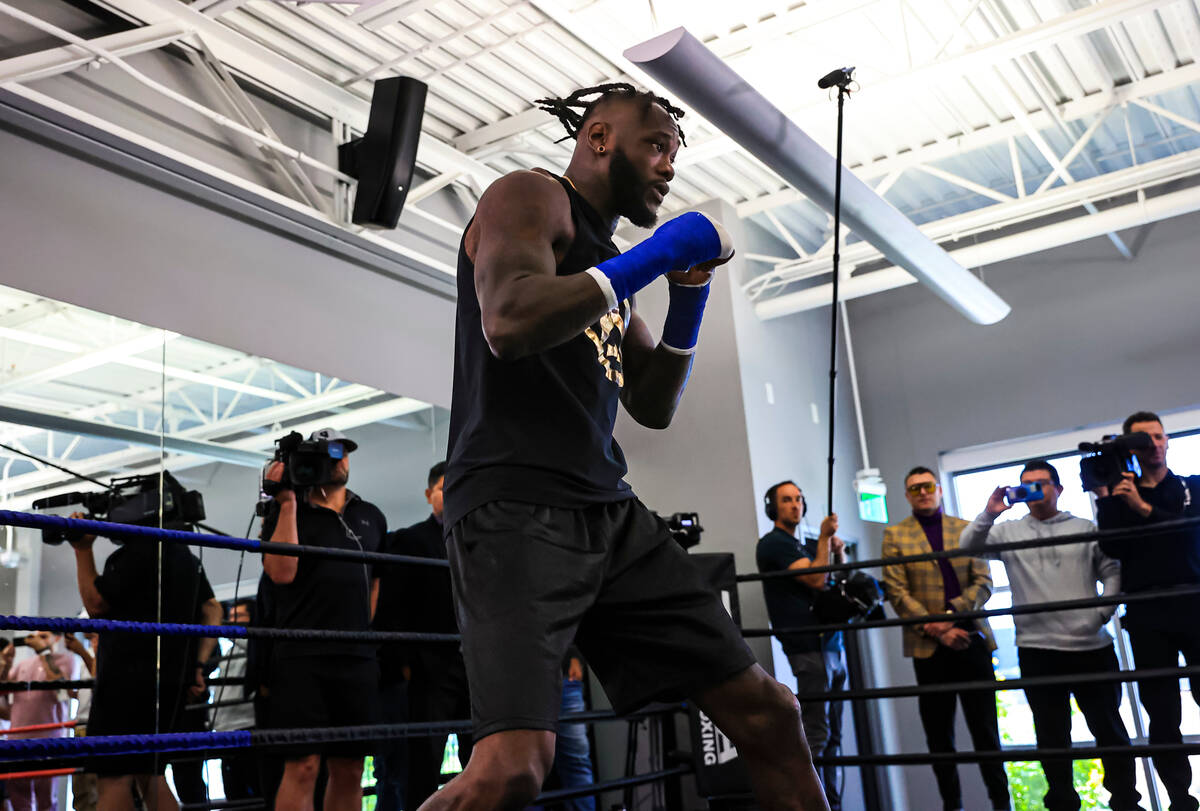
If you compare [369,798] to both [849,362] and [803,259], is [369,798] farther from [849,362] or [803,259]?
[849,362]

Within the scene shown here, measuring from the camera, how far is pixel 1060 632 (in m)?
3.93

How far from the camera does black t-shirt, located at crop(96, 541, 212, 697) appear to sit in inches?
117

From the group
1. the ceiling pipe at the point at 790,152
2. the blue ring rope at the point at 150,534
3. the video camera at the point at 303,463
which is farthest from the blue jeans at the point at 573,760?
the ceiling pipe at the point at 790,152

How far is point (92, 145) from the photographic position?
4.11 meters

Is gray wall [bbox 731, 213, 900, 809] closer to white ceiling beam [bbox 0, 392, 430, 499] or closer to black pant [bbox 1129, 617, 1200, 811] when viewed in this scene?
white ceiling beam [bbox 0, 392, 430, 499]

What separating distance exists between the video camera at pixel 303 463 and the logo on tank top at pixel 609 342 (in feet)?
5.40

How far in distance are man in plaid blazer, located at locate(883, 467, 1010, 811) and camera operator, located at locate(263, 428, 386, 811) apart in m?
2.04

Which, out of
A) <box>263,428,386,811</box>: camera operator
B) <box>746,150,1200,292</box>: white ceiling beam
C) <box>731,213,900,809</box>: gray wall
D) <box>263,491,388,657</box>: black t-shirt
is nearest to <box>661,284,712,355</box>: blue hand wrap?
<box>263,428,386,811</box>: camera operator

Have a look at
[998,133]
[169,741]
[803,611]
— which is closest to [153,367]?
[169,741]

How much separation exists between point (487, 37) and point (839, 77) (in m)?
1.89

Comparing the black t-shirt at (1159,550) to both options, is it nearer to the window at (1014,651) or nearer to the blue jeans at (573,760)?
the blue jeans at (573,760)

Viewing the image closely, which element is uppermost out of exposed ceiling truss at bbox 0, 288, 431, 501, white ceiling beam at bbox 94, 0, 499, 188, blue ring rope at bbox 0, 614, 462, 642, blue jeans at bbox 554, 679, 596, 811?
white ceiling beam at bbox 94, 0, 499, 188

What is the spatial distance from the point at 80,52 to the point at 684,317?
3219 mm

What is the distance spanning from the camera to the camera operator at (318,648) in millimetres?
2838
